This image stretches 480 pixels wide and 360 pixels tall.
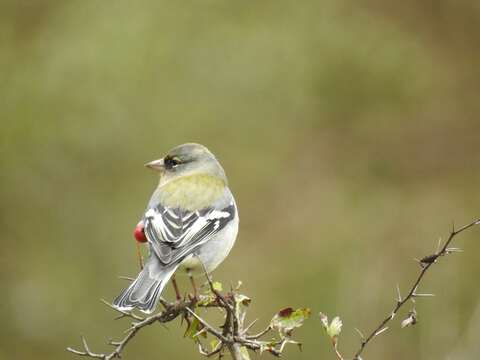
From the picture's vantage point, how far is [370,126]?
12062 millimetres

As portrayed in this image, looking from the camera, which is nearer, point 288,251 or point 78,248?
point 78,248

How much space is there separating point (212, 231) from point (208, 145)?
17.9 feet

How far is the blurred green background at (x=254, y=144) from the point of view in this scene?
354 inches

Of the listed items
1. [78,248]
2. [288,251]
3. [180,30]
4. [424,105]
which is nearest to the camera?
[78,248]

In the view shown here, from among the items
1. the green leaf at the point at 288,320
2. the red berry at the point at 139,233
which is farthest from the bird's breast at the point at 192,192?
the green leaf at the point at 288,320

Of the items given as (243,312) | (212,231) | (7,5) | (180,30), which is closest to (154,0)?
(180,30)

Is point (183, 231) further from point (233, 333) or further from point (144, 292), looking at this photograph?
point (233, 333)

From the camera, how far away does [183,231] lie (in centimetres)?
529

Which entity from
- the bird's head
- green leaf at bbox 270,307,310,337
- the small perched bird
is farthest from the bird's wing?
green leaf at bbox 270,307,310,337

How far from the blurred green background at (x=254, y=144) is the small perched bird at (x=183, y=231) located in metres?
2.22

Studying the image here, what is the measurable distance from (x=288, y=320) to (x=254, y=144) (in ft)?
25.6

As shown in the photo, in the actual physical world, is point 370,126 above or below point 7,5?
below

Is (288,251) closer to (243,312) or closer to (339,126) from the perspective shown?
(339,126)

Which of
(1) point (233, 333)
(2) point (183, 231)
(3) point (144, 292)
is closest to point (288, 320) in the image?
(1) point (233, 333)
